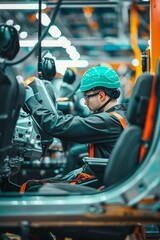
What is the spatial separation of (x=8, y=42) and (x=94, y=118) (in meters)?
1.28

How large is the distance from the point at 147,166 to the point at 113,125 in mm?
1498

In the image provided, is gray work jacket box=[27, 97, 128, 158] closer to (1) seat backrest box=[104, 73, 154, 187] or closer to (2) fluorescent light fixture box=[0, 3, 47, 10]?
(1) seat backrest box=[104, 73, 154, 187]

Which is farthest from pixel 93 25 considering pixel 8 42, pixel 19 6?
pixel 8 42

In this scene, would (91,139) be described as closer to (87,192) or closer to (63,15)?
(87,192)

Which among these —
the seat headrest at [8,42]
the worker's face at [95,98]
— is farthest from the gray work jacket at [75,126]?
the seat headrest at [8,42]

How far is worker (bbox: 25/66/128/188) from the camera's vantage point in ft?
18.9

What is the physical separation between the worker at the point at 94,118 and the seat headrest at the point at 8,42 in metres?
0.89

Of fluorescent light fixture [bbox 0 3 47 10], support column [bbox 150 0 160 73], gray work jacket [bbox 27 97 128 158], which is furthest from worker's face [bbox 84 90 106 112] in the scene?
fluorescent light fixture [bbox 0 3 47 10]

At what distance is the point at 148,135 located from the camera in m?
4.52

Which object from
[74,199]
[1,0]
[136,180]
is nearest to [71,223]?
[74,199]

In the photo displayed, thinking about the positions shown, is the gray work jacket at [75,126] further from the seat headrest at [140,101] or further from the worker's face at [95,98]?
the seat headrest at [140,101]

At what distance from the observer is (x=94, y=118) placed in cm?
585

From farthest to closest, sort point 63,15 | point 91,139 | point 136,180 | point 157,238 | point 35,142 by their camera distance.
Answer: point 63,15 < point 35,142 < point 157,238 < point 91,139 < point 136,180

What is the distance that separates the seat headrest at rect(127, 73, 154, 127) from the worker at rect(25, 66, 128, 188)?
101 centimetres
